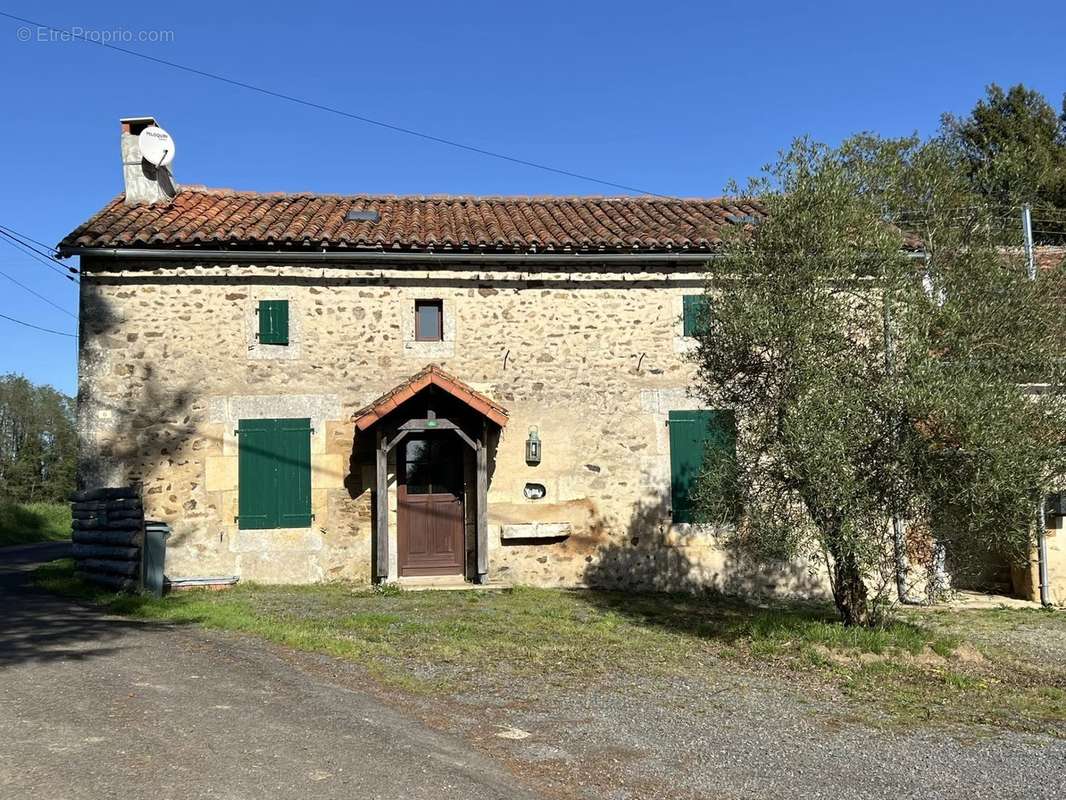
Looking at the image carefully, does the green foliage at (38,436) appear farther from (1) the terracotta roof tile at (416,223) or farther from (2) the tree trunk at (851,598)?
(2) the tree trunk at (851,598)

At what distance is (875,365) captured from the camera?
7.59m

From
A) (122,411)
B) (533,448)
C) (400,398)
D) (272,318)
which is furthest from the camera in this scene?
(533,448)

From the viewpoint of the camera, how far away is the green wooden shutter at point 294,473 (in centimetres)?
1113

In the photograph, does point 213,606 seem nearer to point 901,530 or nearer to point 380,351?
point 380,351

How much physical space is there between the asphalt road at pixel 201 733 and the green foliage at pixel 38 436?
39.0m

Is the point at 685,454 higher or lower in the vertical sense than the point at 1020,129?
lower

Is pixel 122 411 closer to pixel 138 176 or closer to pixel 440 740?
pixel 138 176

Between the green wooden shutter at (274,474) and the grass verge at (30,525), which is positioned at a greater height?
the green wooden shutter at (274,474)

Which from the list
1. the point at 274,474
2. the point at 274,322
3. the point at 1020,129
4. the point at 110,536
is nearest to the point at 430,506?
the point at 274,474

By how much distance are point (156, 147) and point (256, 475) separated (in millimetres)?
5266

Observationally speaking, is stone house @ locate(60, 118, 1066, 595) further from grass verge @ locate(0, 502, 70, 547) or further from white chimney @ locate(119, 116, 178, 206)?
grass verge @ locate(0, 502, 70, 547)

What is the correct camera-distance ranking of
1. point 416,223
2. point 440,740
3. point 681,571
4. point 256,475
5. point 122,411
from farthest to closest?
1. point 416,223
2. point 681,571
3. point 256,475
4. point 122,411
5. point 440,740

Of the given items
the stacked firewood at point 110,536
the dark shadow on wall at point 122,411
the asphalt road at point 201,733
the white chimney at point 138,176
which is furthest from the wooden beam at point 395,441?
the white chimney at point 138,176

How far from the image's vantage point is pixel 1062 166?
21.1 meters
